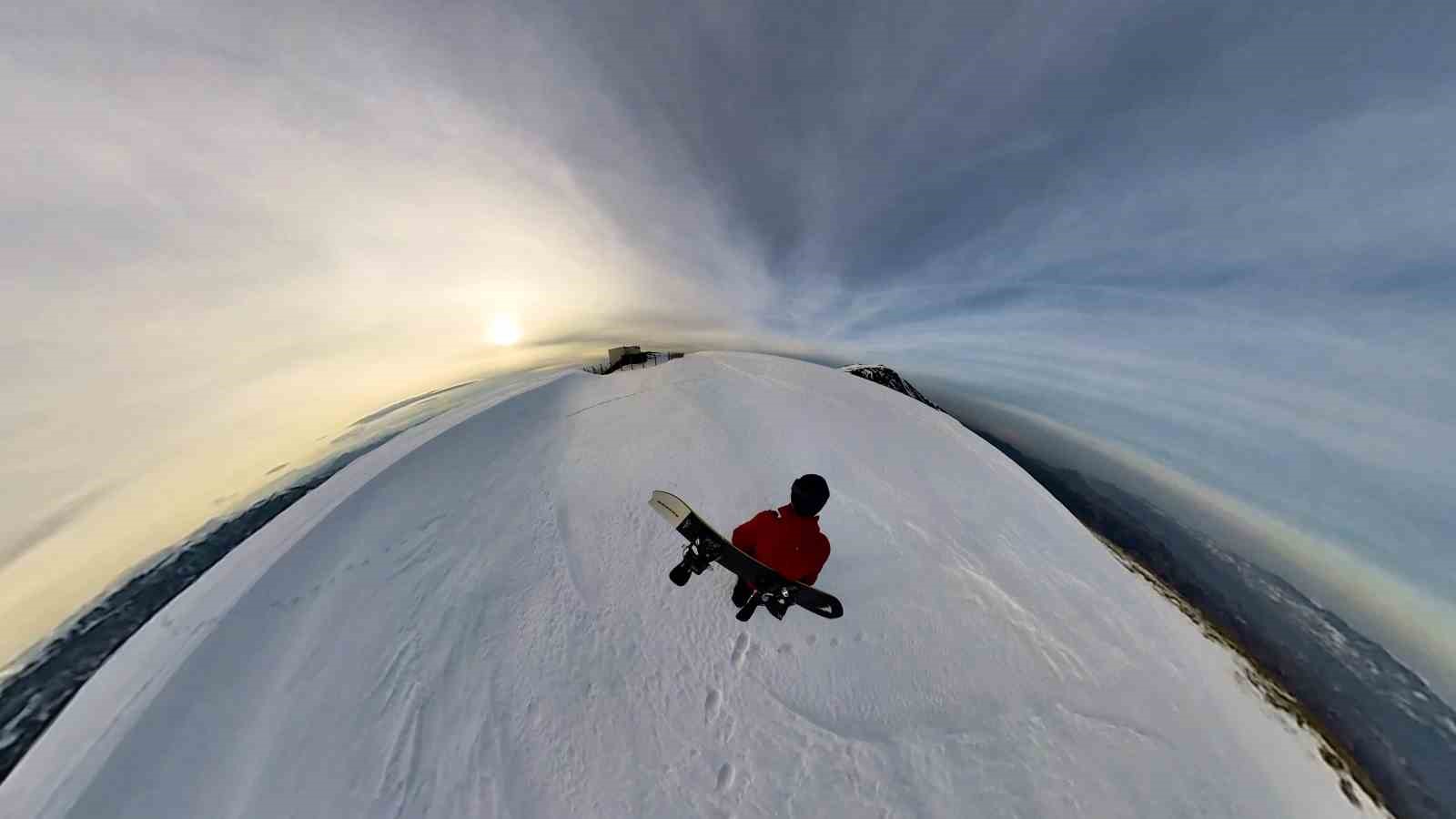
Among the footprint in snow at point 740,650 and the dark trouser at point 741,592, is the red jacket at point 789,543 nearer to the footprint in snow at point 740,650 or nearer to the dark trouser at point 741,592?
the dark trouser at point 741,592

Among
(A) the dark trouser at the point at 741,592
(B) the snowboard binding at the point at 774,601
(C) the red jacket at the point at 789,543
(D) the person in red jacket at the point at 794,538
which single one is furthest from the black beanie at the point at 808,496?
(A) the dark trouser at the point at 741,592

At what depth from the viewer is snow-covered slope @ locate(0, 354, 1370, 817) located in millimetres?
4973

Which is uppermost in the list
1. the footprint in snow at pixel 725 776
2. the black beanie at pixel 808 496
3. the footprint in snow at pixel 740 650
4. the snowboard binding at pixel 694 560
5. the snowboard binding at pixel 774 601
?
the black beanie at pixel 808 496

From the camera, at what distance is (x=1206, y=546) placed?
125 ft

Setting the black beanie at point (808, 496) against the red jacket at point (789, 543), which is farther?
the red jacket at point (789, 543)

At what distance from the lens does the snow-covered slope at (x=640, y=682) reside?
4973mm

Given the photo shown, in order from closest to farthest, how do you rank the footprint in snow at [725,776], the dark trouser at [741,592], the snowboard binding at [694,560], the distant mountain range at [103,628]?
the footprint in snow at [725,776], the snowboard binding at [694,560], the dark trouser at [741,592], the distant mountain range at [103,628]

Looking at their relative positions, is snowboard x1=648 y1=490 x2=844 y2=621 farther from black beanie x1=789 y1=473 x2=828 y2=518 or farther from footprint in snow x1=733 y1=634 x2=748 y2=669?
black beanie x1=789 y1=473 x2=828 y2=518

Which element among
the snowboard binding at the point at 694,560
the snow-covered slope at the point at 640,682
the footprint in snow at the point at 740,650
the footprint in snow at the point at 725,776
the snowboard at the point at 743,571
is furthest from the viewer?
the footprint in snow at the point at 740,650

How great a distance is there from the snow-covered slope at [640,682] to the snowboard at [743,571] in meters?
1.29

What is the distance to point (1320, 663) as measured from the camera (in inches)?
821

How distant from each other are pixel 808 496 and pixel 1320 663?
3565 centimetres

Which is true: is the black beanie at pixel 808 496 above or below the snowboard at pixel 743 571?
above

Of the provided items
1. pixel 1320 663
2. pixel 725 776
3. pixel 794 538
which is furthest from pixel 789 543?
pixel 1320 663
